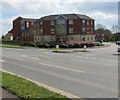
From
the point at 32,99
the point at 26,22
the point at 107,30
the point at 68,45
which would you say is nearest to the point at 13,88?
the point at 32,99

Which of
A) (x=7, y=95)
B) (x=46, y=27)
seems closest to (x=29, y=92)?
(x=7, y=95)

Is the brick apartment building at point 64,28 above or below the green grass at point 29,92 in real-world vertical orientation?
above

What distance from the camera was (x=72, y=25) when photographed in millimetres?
59844

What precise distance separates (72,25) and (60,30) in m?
4.47

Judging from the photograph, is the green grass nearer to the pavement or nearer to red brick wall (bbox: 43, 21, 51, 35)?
the pavement

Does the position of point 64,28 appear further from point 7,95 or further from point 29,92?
point 7,95

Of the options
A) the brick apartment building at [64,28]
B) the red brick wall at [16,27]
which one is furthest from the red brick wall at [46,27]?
the red brick wall at [16,27]

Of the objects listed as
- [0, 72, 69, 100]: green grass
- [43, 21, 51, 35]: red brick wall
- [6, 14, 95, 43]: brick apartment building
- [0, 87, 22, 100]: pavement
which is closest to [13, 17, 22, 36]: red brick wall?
[6, 14, 95, 43]: brick apartment building

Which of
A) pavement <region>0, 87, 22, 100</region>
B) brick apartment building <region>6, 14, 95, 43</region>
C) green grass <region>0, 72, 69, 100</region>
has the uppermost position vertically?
brick apartment building <region>6, 14, 95, 43</region>

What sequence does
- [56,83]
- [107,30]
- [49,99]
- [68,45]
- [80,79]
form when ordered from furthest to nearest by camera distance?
[107,30], [68,45], [80,79], [56,83], [49,99]

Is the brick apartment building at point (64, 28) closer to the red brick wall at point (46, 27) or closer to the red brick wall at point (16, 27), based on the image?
the red brick wall at point (46, 27)

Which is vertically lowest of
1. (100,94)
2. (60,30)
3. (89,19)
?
(100,94)

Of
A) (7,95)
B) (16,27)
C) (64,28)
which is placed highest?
(16,27)

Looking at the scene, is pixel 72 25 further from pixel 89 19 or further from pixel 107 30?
pixel 107 30
